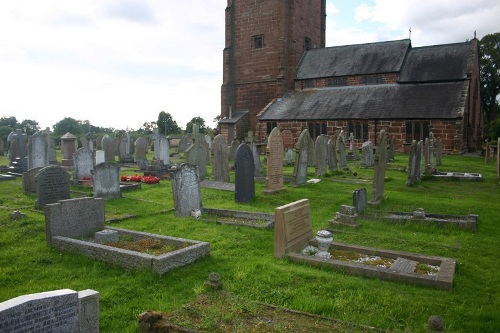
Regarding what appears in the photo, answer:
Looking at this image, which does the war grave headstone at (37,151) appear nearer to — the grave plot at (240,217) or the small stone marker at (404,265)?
the grave plot at (240,217)

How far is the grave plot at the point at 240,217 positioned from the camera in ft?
28.6

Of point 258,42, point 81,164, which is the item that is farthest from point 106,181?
point 258,42

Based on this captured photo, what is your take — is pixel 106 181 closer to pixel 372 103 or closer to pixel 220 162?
pixel 220 162

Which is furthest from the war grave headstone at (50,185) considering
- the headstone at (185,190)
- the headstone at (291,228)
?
the headstone at (291,228)

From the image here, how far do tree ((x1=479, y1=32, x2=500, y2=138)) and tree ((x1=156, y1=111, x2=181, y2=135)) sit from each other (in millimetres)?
36266

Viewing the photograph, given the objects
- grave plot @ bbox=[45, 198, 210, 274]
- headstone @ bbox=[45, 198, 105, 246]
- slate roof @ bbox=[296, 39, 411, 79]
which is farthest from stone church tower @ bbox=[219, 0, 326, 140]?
grave plot @ bbox=[45, 198, 210, 274]

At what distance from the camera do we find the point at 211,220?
912cm

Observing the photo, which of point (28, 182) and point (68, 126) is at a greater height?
point (68, 126)

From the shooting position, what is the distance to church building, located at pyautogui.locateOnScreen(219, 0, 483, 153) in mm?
27594

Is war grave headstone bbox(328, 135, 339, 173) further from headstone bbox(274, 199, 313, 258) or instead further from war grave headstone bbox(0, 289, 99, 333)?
war grave headstone bbox(0, 289, 99, 333)

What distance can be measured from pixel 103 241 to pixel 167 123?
164 feet

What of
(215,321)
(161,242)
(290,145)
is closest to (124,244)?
(161,242)

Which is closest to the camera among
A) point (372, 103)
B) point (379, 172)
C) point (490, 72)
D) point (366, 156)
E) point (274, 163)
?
point (379, 172)

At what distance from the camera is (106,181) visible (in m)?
11.7
